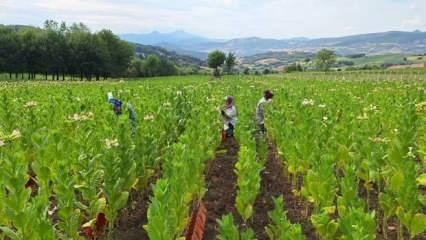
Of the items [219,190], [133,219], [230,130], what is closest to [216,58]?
[230,130]

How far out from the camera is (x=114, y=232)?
22.5 feet

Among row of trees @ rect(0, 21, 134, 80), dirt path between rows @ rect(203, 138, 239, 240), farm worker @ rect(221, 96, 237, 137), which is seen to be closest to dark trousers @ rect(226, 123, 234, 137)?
farm worker @ rect(221, 96, 237, 137)

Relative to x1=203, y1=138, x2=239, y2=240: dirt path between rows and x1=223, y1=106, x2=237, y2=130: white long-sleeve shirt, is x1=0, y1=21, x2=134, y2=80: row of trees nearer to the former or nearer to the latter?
x1=223, y1=106, x2=237, y2=130: white long-sleeve shirt

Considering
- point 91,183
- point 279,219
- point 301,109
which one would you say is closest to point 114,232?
point 91,183

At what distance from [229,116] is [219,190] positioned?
5696 mm

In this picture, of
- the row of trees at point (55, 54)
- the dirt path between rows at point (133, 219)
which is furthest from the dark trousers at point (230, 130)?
the row of trees at point (55, 54)

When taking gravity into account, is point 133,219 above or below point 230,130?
below

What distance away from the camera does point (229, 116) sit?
48.0 feet

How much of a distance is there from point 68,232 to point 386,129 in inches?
323

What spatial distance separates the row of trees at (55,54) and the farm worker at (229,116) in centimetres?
6641

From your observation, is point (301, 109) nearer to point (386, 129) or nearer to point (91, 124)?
point (386, 129)

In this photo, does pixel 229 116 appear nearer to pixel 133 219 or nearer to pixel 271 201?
pixel 271 201

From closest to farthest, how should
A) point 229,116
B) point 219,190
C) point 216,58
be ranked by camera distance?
point 219,190 < point 229,116 < point 216,58

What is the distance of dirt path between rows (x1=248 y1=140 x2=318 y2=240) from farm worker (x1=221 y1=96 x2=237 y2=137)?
3175 millimetres
